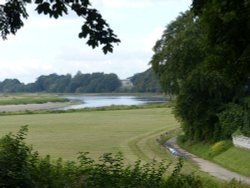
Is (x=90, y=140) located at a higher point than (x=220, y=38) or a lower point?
lower

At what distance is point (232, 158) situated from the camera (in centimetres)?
3259

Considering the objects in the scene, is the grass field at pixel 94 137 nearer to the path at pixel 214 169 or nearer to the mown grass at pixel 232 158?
the path at pixel 214 169

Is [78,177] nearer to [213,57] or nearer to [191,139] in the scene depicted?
[213,57]

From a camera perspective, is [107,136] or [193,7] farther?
[107,136]

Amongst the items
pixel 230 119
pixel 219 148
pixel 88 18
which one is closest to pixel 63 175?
pixel 88 18

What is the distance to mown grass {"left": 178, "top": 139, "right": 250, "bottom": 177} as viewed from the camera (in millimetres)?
29231

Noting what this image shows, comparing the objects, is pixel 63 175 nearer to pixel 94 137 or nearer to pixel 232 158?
pixel 232 158

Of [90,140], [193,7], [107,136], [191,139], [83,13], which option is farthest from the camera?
[107,136]

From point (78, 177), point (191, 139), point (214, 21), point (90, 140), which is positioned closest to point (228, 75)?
point (214, 21)

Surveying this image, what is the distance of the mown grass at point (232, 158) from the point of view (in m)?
29.2

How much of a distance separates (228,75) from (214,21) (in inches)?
78.6

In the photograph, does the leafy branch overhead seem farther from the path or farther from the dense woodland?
the dense woodland

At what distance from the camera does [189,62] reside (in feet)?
137

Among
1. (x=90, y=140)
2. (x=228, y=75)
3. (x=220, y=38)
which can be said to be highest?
(x=220, y=38)
